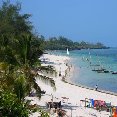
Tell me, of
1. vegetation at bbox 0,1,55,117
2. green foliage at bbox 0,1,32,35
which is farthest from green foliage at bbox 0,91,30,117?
green foliage at bbox 0,1,32,35

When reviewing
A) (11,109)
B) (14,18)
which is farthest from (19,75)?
(14,18)

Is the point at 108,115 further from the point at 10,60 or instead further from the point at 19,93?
the point at 19,93

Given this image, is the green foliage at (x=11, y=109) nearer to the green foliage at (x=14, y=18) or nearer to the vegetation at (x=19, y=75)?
the vegetation at (x=19, y=75)

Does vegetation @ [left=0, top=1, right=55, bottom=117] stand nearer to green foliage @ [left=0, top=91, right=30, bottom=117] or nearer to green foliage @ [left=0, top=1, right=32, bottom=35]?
green foliage @ [left=0, top=91, right=30, bottom=117]

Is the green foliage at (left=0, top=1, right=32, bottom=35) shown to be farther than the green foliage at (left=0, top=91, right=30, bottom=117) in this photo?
Yes

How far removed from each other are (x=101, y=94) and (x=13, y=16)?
129 ft

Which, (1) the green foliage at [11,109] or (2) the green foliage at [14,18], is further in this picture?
(2) the green foliage at [14,18]

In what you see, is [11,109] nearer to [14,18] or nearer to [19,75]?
[19,75]

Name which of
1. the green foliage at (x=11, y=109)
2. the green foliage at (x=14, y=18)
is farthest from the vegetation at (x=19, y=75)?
the green foliage at (x=14, y=18)

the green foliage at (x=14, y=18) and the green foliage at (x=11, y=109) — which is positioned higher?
the green foliage at (x=14, y=18)

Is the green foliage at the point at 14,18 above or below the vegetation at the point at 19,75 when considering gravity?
above

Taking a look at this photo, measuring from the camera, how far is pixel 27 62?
22.8 m

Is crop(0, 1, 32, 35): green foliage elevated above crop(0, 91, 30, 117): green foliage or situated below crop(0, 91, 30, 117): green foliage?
above

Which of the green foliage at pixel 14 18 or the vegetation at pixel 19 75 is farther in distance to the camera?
the green foliage at pixel 14 18
